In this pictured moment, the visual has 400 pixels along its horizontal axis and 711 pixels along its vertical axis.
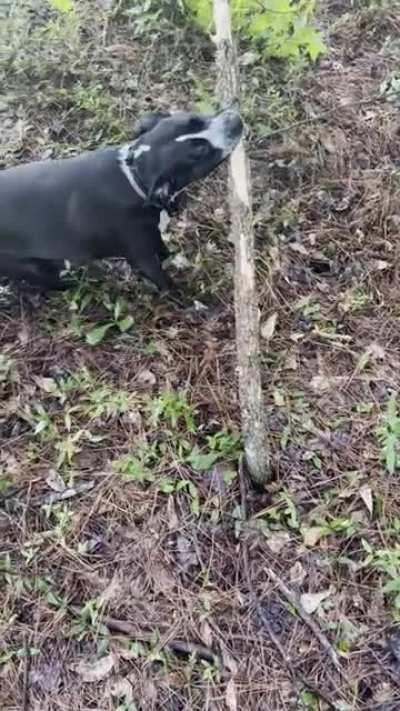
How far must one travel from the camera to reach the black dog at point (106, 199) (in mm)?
3678

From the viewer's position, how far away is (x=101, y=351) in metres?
3.80

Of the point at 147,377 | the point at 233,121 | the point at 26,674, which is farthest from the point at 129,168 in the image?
the point at 26,674

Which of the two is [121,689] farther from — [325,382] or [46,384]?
[325,382]

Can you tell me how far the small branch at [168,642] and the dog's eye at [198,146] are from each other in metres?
2.06

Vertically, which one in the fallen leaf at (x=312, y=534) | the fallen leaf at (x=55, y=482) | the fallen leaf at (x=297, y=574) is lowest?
the fallen leaf at (x=297, y=574)

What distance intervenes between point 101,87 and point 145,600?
3.21 metres

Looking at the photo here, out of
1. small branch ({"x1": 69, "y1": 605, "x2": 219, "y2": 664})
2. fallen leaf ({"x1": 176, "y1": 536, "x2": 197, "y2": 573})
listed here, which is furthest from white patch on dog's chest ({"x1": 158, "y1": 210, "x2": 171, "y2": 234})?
small branch ({"x1": 69, "y1": 605, "x2": 219, "y2": 664})

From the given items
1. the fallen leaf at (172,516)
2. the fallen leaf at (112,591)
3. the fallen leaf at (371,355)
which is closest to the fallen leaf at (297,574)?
the fallen leaf at (172,516)

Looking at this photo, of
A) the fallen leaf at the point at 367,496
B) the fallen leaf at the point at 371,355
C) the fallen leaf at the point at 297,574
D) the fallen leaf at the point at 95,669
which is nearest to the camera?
the fallen leaf at the point at 95,669

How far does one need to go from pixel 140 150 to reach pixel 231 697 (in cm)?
241

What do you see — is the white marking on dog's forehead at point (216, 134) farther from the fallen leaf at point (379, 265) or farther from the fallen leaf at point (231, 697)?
the fallen leaf at point (231, 697)

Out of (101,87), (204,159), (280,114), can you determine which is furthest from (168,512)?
(101,87)

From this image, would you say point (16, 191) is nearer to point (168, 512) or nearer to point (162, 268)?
point (162, 268)

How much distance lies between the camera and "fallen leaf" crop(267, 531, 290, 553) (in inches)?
120
